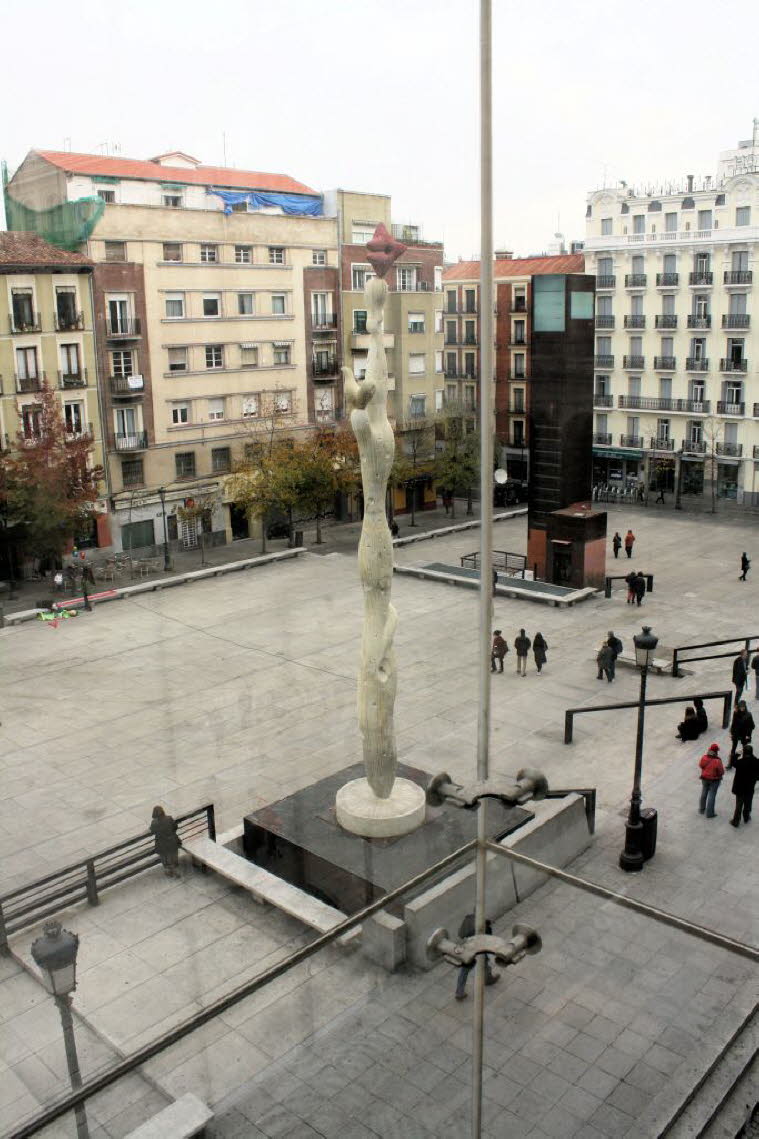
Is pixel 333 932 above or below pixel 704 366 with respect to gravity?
below

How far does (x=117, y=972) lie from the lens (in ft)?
12.2

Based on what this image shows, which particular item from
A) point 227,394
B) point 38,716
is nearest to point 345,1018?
point 227,394

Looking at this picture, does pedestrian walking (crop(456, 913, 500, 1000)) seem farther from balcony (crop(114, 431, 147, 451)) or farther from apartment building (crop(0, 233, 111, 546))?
balcony (crop(114, 431, 147, 451))

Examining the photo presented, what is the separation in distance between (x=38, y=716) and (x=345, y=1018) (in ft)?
13.6

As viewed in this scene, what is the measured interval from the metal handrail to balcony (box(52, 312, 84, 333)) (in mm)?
2434

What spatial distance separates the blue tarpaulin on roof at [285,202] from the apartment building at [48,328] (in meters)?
0.83

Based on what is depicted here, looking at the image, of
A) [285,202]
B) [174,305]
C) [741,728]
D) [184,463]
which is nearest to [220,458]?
[184,463]

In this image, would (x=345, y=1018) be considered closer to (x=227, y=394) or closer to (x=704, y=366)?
(x=227, y=394)

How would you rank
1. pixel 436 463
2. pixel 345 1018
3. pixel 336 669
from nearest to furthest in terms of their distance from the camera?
pixel 345 1018 → pixel 336 669 → pixel 436 463

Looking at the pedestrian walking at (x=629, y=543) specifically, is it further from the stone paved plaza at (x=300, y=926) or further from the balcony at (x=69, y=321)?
the balcony at (x=69, y=321)

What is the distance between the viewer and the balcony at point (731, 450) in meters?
A: 13.7

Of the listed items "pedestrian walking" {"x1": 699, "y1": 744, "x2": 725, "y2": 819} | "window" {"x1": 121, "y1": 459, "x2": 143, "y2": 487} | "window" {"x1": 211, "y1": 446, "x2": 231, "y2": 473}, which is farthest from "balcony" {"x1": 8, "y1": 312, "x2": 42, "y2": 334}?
"pedestrian walking" {"x1": 699, "y1": 744, "x2": 725, "y2": 819}

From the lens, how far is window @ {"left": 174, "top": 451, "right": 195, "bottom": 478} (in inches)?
230

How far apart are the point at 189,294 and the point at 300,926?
3093 millimetres
